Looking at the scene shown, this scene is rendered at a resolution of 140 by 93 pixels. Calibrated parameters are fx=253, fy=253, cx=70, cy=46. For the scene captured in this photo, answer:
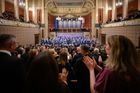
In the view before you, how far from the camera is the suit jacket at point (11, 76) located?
2789 mm

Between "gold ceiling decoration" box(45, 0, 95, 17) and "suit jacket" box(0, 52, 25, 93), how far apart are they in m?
38.4

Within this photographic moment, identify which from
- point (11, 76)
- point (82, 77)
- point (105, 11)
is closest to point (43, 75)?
point (11, 76)

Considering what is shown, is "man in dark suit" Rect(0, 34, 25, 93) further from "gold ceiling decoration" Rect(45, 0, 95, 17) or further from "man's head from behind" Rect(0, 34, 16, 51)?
"gold ceiling decoration" Rect(45, 0, 95, 17)

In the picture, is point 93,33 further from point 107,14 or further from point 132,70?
point 132,70

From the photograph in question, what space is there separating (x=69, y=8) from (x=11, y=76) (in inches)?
1562

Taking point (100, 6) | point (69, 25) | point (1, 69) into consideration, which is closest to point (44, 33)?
point (69, 25)

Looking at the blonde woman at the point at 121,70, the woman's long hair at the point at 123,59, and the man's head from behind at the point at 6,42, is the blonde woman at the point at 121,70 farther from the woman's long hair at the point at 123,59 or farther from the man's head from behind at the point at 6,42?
the man's head from behind at the point at 6,42

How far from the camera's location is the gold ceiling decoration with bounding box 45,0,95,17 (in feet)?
135

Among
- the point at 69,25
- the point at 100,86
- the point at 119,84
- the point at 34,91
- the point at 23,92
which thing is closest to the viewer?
the point at 34,91

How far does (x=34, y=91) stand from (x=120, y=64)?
85cm

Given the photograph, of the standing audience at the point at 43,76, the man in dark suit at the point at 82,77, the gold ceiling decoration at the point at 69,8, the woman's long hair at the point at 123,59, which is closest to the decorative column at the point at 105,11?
the gold ceiling decoration at the point at 69,8

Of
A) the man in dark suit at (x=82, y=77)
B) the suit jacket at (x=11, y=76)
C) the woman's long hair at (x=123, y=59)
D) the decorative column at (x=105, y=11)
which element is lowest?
the man in dark suit at (x=82, y=77)

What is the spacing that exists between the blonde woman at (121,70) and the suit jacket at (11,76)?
944mm

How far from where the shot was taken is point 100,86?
251 centimetres
